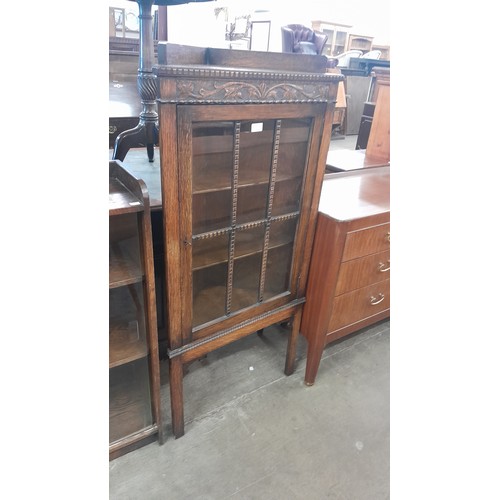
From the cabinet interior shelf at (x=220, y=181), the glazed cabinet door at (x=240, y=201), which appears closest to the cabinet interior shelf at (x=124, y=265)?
the glazed cabinet door at (x=240, y=201)

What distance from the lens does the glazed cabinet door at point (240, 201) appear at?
91cm

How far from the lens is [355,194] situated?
144 centimetres

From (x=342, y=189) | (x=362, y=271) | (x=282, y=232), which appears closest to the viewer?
(x=282, y=232)

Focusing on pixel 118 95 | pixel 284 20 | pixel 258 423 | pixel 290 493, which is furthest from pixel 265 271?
pixel 284 20

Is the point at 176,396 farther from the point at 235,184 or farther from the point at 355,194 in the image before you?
the point at 355,194

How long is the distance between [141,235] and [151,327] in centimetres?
27

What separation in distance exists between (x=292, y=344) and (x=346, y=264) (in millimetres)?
403

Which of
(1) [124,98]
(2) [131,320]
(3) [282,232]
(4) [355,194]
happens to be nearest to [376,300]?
(4) [355,194]

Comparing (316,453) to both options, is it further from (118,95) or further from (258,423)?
(118,95)

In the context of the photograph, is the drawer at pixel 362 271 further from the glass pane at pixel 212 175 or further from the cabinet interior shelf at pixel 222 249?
the glass pane at pixel 212 175

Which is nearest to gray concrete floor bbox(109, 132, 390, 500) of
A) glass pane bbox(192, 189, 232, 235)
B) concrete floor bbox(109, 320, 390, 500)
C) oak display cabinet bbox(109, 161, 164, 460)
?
concrete floor bbox(109, 320, 390, 500)

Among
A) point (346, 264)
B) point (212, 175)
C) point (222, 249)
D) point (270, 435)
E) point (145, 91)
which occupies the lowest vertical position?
point (270, 435)

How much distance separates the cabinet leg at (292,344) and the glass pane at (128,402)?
0.57 m
